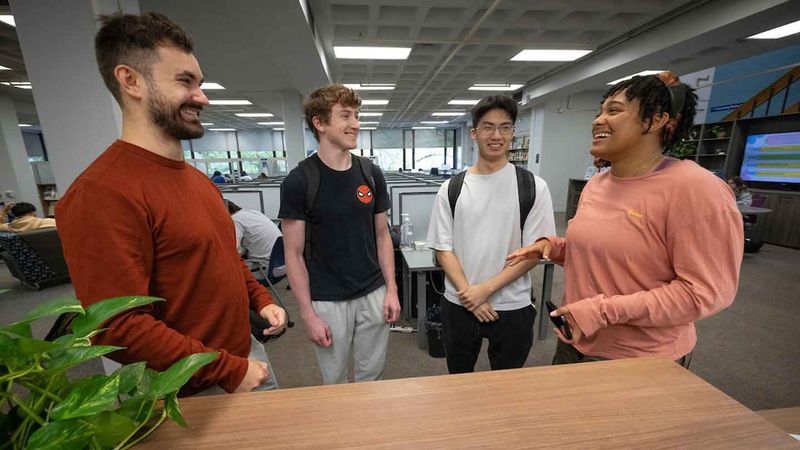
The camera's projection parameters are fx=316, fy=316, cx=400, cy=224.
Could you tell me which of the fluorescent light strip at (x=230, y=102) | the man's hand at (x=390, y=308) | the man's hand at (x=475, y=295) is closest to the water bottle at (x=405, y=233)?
the man's hand at (x=390, y=308)

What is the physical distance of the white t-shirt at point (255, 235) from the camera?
2943mm

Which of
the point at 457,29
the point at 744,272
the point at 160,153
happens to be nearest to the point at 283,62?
the point at 457,29

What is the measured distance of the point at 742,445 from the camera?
1.41 ft

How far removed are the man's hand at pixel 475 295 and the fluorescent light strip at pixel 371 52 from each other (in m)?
4.66

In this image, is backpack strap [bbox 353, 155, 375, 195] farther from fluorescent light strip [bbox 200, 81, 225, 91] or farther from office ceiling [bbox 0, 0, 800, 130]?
fluorescent light strip [bbox 200, 81, 225, 91]

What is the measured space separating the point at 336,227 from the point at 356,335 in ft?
1.76

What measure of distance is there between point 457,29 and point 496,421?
5.02m

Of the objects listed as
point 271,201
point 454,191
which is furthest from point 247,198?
point 454,191

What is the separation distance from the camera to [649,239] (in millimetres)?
890

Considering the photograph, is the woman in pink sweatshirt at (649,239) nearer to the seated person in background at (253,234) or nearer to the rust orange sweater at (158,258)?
the rust orange sweater at (158,258)

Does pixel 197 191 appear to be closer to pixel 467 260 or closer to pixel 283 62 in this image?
Answer: pixel 467 260

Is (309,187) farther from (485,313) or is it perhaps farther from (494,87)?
(494,87)

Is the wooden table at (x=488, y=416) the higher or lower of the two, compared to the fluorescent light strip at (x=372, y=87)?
lower

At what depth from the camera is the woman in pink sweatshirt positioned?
0.80 meters
